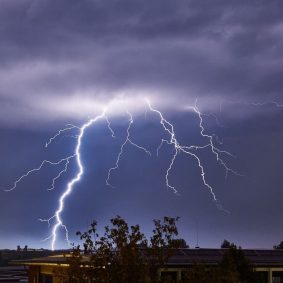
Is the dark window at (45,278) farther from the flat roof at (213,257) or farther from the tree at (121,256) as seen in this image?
the tree at (121,256)

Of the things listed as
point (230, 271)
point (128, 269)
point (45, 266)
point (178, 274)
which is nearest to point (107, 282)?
point (128, 269)

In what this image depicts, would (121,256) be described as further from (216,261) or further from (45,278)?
(45,278)

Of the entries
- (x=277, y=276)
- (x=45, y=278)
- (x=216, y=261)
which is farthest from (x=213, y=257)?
(x=45, y=278)

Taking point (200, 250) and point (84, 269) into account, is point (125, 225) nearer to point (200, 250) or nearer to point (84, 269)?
point (84, 269)

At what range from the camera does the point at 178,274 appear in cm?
2597

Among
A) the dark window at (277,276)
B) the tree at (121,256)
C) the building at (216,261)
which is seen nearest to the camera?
the tree at (121,256)

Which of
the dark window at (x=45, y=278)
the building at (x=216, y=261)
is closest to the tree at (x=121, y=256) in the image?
the building at (x=216, y=261)

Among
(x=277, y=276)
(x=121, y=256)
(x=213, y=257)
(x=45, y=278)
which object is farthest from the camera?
(x=45, y=278)

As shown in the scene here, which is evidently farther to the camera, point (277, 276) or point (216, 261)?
point (277, 276)

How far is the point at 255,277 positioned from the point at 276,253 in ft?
34.6

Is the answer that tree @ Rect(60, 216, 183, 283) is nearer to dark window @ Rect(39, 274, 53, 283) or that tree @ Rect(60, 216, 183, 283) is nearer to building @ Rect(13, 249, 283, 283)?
building @ Rect(13, 249, 283, 283)

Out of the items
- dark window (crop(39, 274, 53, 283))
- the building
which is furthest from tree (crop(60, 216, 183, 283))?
dark window (crop(39, 274, 53, 283))

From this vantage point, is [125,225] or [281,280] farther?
[281,280]

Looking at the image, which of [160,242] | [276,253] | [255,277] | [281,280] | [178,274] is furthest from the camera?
[276,253]
